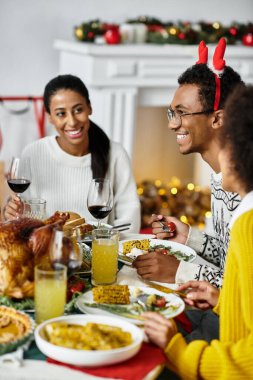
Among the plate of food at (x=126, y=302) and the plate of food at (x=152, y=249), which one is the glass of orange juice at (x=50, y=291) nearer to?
the plate of food at (x=126, y=302)

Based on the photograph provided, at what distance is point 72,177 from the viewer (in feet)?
10.6

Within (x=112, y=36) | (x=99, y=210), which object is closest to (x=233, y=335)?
(x=99, y=210)

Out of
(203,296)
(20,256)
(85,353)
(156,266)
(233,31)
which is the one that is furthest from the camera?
(233,31)

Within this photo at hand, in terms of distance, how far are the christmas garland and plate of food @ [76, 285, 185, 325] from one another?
295 centimetres

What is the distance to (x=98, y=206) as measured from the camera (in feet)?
7.92

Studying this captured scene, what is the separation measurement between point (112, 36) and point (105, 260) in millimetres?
2807

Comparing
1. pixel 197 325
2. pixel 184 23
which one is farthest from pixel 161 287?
pixel 184 23

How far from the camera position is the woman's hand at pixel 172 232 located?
2.51 metres

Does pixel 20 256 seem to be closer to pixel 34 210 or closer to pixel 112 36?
pixel 34 210

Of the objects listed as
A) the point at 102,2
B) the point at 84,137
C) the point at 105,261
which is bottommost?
the point at 105,261

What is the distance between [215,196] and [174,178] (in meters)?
2.96

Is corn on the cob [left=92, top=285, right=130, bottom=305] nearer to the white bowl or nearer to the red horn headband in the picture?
the white bowl

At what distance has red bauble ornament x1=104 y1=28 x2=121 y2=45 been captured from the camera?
456 cm

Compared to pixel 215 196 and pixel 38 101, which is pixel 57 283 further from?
pixel 38 101
